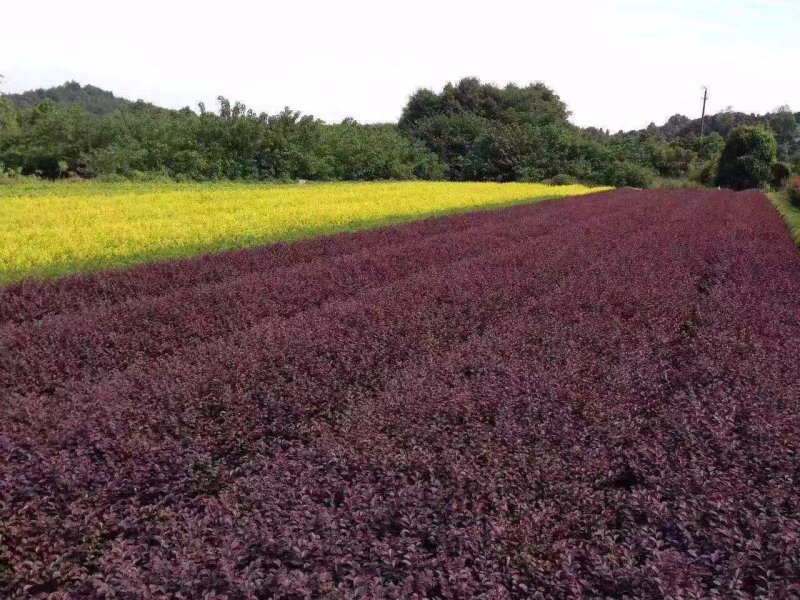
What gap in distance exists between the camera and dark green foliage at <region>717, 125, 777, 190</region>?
44688 millimetres

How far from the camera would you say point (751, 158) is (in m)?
44.5

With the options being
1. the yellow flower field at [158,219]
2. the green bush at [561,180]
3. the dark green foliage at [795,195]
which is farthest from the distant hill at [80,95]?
the dark green foliage at [795,195]

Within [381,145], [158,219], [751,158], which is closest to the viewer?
[158,219]

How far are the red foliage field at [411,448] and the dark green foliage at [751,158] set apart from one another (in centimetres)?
4361

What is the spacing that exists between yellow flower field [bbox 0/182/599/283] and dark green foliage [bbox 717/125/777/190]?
28119 mm

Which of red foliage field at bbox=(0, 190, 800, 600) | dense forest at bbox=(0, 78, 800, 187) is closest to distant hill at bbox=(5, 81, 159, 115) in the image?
dense forest at bbox=(0, 78, 800, 187)

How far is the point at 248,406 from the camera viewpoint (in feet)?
12.3

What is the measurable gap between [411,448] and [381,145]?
39693 mm

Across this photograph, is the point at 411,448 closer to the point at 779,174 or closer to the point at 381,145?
the point at 381,145

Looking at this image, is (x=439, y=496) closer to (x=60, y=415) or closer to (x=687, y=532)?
(x=687, y=532)

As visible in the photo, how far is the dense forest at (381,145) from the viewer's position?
28.5 meters

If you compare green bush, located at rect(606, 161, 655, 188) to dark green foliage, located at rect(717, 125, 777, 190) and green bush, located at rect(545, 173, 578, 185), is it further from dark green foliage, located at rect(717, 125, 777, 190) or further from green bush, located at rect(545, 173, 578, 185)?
dark green foliage, located at rect(717, 125, 777, 190)

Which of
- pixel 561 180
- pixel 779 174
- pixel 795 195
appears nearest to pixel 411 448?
pixel 795 195

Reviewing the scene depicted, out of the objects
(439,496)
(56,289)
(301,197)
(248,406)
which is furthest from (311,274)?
(301,197)
